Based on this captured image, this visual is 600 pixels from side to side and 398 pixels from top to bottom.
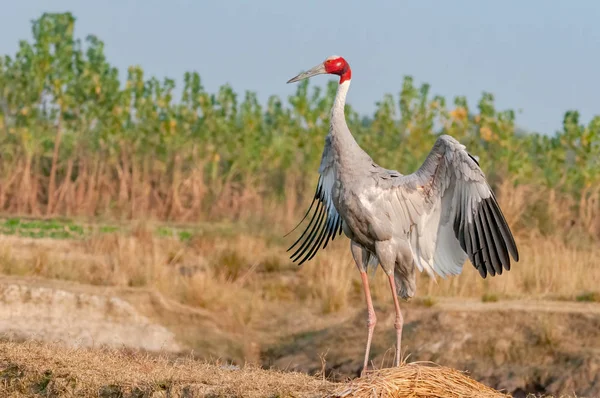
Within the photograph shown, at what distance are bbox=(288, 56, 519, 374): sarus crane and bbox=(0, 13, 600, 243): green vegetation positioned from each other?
10769 mm

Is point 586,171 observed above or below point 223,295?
above

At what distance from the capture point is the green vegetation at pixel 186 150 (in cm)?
2259

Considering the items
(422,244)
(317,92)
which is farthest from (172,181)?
(422,244)

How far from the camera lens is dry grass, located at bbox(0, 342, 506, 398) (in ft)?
21.8

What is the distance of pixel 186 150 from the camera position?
82.7 ft

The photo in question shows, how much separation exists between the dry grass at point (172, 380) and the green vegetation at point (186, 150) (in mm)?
12070

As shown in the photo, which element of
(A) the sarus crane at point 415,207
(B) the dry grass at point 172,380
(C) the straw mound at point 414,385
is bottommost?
(B) the dry grass at point 172,380

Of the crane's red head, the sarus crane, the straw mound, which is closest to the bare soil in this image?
the sarus crane

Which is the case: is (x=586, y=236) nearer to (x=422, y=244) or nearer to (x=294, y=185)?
(x=294, y=185)

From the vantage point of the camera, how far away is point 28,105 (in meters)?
25.3

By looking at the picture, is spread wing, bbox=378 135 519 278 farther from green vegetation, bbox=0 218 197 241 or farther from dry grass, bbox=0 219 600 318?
green vegetation, bbox=0 218 197 241

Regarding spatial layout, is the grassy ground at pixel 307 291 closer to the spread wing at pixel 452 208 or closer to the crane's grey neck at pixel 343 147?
the spread wing at pixel 452 208

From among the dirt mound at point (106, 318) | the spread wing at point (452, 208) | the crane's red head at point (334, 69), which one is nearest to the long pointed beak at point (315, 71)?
the crane's red head at point (334, 69)

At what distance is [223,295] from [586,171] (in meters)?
11.0
